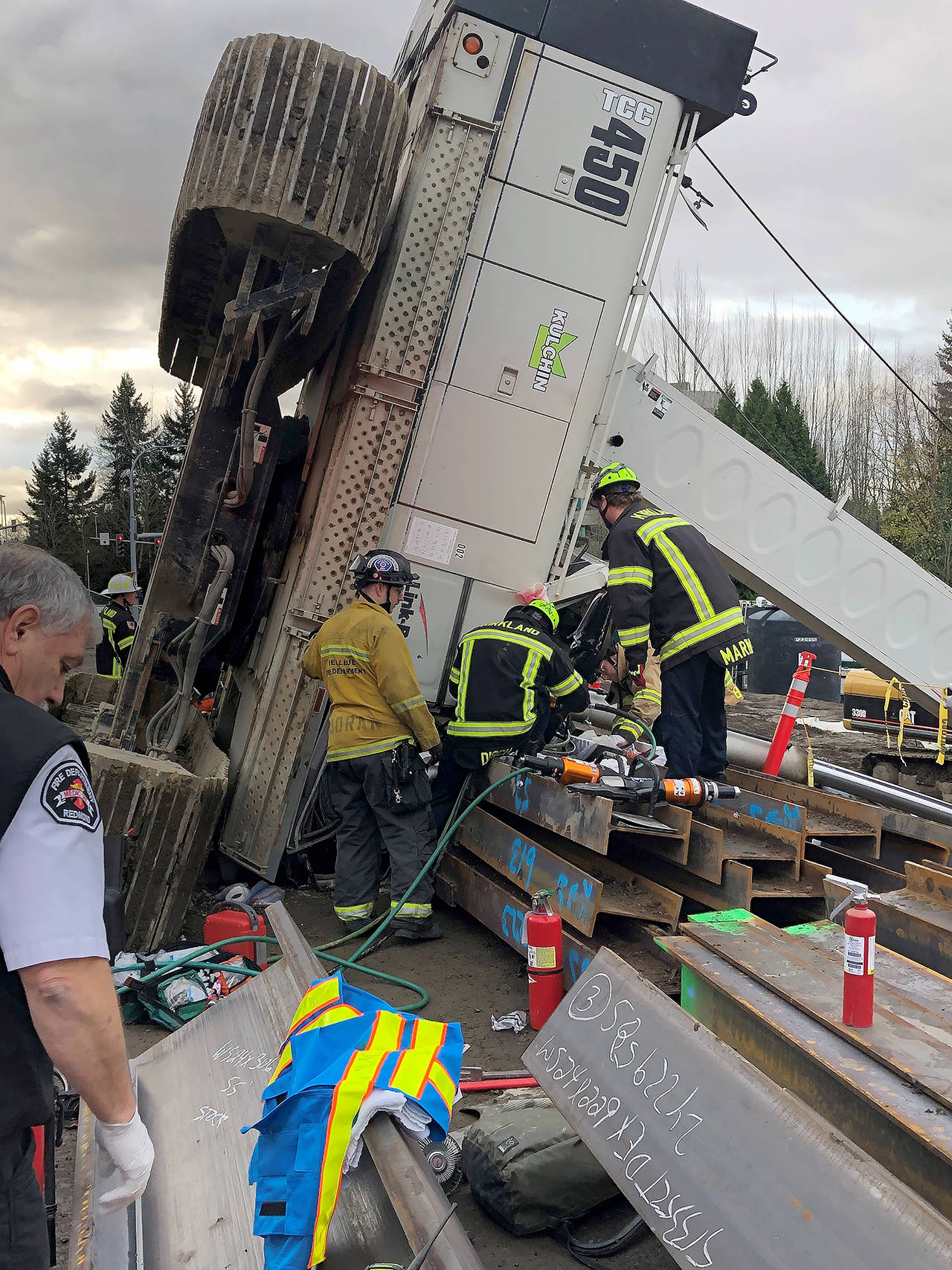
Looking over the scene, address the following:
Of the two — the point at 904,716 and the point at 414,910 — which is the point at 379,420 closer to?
the point at 414,910

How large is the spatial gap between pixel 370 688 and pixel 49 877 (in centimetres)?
365

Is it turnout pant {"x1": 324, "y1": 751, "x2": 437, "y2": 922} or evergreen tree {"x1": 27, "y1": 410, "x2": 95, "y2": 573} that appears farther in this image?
evergreen tree {"x1": 27, "y1": 410, "x2": 95, "y2": 573}

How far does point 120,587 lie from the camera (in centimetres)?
1031

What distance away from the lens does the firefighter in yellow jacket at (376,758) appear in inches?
207

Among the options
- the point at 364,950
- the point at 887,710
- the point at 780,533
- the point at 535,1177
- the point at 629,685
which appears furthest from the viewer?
the point at 887,710

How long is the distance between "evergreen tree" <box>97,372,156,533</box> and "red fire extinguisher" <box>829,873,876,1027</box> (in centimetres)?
4734

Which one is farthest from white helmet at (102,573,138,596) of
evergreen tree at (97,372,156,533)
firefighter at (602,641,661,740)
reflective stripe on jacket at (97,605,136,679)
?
evergreen tree at (97,372,156,533)

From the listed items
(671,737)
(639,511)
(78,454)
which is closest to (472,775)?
(671,737)

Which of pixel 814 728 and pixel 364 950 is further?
pixel 814 728

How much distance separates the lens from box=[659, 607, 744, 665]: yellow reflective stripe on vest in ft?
17.2

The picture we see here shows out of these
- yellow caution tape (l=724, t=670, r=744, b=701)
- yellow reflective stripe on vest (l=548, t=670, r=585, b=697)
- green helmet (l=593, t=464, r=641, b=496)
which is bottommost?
yellow reflective stripe on vest (l=548, t=670, r=585, b=697)

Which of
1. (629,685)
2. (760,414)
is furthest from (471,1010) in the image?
(760,414)

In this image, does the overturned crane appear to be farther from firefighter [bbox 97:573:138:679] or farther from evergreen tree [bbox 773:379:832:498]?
evergreen tree [bbox 773:379:832:498]

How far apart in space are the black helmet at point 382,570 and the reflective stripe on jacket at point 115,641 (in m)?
4.43
